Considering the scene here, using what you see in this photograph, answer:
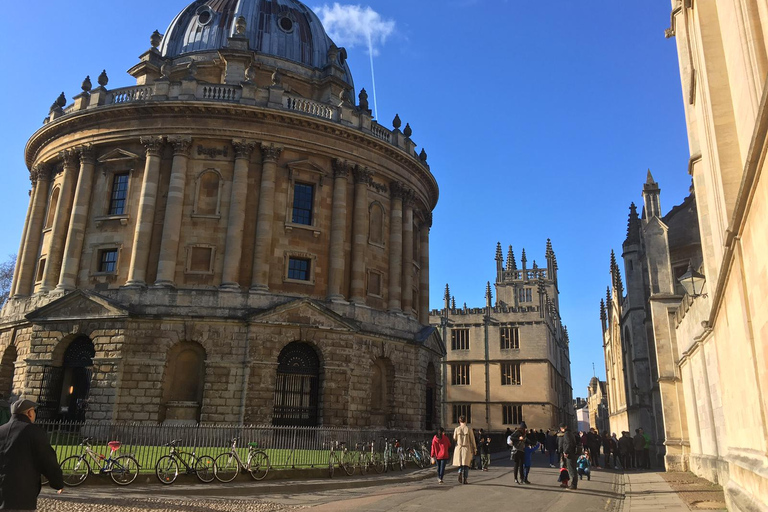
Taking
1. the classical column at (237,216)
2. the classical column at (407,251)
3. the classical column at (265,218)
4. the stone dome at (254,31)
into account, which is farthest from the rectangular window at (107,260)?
the classical column at (407,251)

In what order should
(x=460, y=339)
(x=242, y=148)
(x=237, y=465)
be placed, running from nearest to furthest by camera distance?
(x=237, y=465)
(x=242, y=148)
(x=460, y=339)

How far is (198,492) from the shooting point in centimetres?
1406

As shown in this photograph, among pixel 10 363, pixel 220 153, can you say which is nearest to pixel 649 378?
pixel 220 153

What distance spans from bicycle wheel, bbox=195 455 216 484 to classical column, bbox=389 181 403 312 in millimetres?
16750

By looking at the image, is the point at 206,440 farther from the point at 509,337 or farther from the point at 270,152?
the point at 509,337

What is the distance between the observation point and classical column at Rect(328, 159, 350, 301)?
2891 cm

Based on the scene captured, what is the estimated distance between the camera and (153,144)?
2825 cm

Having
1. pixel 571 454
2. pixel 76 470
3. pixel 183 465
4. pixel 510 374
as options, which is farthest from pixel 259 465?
pixel 510 374

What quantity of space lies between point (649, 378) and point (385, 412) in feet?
44.2

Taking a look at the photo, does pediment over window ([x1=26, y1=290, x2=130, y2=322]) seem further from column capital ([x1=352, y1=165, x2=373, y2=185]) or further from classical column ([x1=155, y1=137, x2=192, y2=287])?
column capital ([x1=352, y1=165, x2=373, y2=185])

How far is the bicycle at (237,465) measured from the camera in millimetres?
15555

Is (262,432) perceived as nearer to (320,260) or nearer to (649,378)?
(320,260)

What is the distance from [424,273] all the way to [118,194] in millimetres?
17637

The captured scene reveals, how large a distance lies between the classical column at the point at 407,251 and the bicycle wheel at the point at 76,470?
2037 cm
